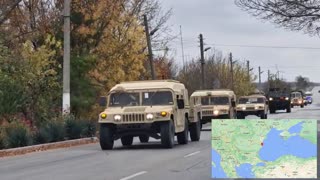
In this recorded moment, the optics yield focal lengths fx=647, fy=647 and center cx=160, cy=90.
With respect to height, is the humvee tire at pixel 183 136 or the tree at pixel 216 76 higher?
the tree at pixel 216 76

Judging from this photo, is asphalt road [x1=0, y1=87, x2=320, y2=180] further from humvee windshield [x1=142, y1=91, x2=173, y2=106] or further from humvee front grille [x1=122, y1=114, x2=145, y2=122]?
humvee windshield [x1=142, y1=91, x2=173, y2=106]

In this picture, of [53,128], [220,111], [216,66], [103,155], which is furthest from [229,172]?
[216,66]

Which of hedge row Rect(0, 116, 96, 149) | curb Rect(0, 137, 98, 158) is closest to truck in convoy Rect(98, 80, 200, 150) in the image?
curb Rect(0, 137, 98, 158)

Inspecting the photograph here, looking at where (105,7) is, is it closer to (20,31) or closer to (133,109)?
(20,31)

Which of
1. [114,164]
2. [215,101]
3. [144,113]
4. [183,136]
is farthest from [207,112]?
[114,164]

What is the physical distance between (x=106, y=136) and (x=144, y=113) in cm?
154

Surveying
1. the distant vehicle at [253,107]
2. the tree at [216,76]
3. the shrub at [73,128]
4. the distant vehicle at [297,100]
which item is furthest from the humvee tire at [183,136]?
the distant vehicle at [297,100]

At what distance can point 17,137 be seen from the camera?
22672mm

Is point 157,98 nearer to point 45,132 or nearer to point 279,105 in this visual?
point 45,132

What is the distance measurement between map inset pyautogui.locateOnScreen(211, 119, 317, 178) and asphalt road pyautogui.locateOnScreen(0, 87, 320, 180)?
7.18 feet

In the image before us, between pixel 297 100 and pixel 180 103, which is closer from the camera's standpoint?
pixel 180 103

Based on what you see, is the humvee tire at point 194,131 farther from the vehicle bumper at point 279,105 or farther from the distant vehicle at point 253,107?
the vehicle bumper at point 279,105

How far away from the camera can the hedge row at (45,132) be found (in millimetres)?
22609

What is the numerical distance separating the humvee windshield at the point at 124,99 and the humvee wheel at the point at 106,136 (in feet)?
3.55
